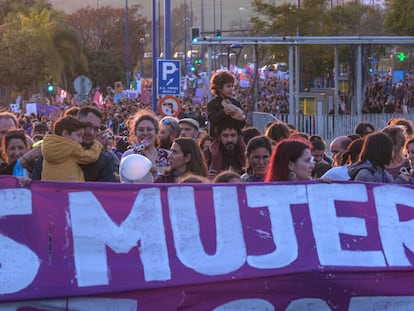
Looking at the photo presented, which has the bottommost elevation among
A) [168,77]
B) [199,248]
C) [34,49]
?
[199,248]

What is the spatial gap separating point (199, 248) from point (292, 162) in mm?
962

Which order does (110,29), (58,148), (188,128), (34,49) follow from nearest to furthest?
(58,148)
(188,128)
(34,49)
(110,29)

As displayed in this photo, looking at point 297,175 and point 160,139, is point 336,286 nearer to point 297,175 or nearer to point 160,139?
point 297,175

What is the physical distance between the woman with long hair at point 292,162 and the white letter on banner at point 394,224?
1.61 ft

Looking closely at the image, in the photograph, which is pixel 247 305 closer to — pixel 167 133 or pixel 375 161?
pixel 375 161

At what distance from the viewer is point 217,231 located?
6.12 meters

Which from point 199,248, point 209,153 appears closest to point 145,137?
point 209,153

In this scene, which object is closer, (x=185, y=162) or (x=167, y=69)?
(x=185, y=162)

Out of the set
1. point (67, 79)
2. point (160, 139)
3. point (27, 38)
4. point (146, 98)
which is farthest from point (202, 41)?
point (67, 79)

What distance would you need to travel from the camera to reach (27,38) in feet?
191

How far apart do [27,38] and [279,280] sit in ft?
177

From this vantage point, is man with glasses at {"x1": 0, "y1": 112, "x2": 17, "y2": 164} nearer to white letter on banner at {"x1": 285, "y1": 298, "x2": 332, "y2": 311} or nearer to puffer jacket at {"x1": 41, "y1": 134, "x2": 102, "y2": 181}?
puffer jacket at {"x1": 41, "y1": 134, "x2": 102, "y2": 181}

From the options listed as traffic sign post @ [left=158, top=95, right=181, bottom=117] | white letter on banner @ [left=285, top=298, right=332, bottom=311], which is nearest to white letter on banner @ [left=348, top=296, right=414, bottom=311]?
white letter on banner @ [left=285, top=298, right=332, bottom=311]

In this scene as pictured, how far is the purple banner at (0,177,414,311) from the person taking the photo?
227 inches
